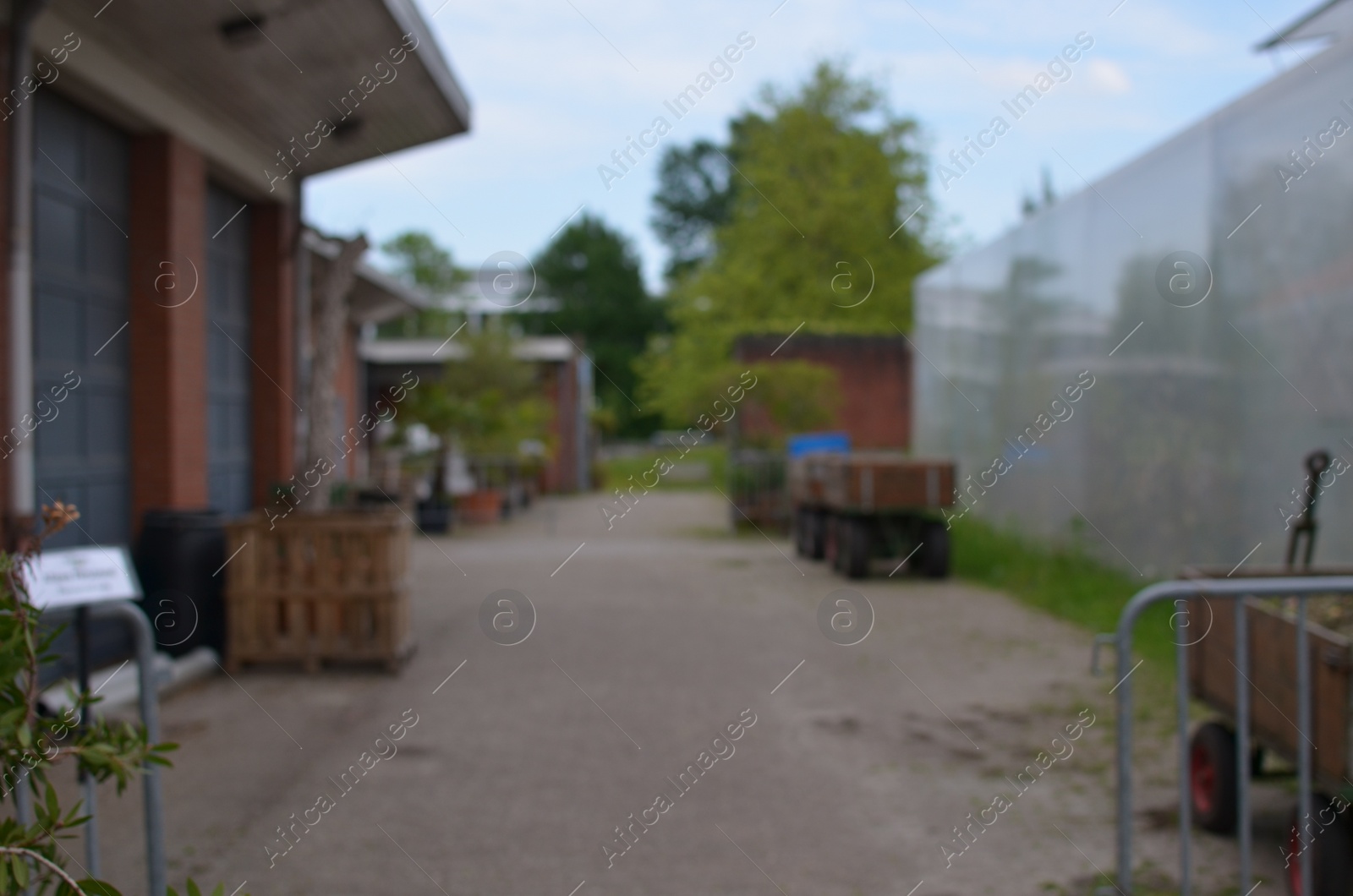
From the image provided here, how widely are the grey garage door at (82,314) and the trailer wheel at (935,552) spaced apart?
28.7 feet

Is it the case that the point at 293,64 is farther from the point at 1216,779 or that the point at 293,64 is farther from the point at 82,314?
the point at 1216,779

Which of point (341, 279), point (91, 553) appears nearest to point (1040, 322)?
point (341, 279)

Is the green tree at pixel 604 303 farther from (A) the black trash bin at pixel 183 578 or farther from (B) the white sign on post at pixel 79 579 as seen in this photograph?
(B) the white sign on post at pixel 79 579

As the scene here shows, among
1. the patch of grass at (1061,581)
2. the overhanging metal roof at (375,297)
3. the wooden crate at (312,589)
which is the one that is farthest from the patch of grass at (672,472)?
the wooden crate at (312,589)

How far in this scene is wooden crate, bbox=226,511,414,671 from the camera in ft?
26.1

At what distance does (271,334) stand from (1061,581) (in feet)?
27.7

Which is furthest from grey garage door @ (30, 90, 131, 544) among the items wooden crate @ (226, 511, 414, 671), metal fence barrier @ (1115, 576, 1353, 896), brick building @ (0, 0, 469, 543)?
metal fence barrier @ (1115, 576, 1353, 896)

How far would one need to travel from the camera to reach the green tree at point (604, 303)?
190ft

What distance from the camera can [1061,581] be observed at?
1194 centimetres

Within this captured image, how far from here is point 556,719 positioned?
6.95 meters

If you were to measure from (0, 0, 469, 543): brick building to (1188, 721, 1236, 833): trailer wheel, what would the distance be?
242 inches

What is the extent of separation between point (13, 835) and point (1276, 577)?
4.90m

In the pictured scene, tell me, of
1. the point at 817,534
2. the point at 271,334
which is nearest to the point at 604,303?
the point at 817,534

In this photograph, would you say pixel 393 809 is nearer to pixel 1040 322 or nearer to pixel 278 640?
pixel 278 640
